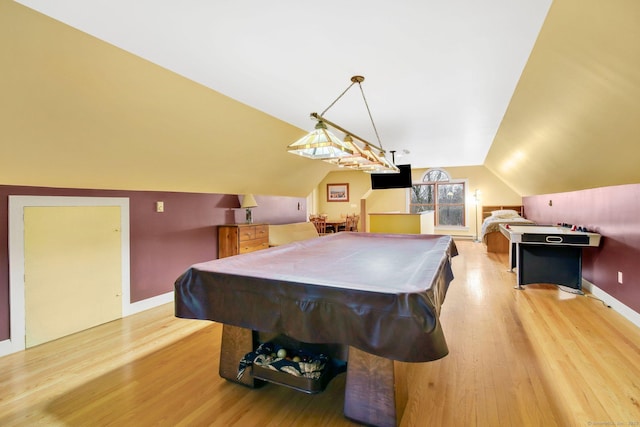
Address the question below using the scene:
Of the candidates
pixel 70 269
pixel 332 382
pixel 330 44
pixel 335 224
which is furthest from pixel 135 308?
pixel 335 224

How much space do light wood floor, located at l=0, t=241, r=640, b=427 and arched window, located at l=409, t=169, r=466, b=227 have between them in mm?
6483

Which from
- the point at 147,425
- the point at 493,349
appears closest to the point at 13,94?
the point at 147,425

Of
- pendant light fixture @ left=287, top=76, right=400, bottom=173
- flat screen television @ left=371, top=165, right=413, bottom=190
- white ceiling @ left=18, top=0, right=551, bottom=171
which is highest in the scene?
white ceiling @ left=18, top=0, right=551, bottom=171

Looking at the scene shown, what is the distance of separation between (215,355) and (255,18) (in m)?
2.51

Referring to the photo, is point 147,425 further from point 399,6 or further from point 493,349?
point 399,6

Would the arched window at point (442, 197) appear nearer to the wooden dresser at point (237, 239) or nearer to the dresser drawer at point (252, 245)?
the dresser drawer at point (252, 245)

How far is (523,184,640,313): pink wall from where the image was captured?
302 centimetres

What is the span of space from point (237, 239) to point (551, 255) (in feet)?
14.1

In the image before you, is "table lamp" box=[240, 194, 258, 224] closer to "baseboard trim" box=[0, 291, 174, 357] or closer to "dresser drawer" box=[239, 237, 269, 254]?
"dresser drawer" box=[239, 237, 269, 254]

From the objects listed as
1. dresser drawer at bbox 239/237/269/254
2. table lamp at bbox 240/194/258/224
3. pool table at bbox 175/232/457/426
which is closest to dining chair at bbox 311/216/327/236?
dresser drawer at bbox 239/237/269/254

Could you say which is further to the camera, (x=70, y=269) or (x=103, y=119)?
(x=70, y=269)

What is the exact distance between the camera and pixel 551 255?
4062mm

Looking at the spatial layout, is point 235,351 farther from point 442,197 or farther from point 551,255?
point 442,197

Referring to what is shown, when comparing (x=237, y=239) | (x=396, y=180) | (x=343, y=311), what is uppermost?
(x=396, y=180)
